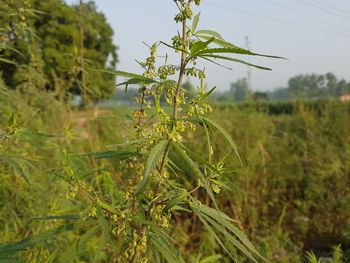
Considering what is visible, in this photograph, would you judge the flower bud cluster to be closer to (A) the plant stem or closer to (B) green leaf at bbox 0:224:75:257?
(A) the plant stem

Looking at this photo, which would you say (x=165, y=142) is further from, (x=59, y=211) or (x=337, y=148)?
(x=337, y=148)

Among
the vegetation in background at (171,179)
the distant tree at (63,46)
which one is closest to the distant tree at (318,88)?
the vegetation in background at (171,179)

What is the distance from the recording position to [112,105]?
326 inches

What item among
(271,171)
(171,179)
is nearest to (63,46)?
(271,171)

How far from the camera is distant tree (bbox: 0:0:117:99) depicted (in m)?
3.51

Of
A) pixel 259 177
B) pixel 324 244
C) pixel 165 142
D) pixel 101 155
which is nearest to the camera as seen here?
pixel 165 142

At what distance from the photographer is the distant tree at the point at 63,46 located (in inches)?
138

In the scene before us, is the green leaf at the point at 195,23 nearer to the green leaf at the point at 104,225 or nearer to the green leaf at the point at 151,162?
the green leaf at the point at 151,162

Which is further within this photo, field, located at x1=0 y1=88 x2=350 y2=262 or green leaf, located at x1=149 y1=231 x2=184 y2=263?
field, located at x1=0 y1=88 x2=350 y2=262

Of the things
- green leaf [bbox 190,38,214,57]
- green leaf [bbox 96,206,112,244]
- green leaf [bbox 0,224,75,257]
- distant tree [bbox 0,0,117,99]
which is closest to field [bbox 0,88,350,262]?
distant tree [bbox 0,0,117,99]

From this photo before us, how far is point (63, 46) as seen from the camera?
1169 inches

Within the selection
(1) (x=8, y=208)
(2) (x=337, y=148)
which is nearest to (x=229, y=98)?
(2) (x=337, y=148)

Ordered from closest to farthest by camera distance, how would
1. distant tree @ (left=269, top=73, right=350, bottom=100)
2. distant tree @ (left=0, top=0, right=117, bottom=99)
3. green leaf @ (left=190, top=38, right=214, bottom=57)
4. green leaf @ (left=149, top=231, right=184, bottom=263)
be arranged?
green leaf @ (left=190, top=38, right=214, bottom=57)
green leaf @ (left=149, top=231, right=184, bottom=263)
distant tree @ (left=0, top=0, right=117, bottom=99)
distant tree @ (left=269, top=73, right=350, bottom=100)

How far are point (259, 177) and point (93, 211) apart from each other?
4648 millimetres
